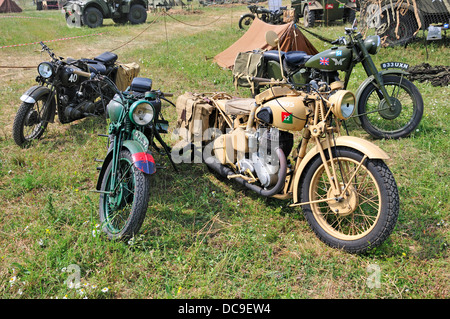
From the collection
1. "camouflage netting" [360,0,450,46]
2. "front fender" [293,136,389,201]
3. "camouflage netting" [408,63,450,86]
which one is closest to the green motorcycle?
"front fender" [293,136,389,201]

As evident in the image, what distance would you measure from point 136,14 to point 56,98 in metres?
13.8

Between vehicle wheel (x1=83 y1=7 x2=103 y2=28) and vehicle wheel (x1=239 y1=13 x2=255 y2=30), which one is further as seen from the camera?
vehicle wheel (x1=83 y1=7 x2=103 y2=28)

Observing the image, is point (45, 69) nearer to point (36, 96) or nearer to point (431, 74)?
point (36, 96)

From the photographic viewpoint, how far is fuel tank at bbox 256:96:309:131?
3041 millimetres

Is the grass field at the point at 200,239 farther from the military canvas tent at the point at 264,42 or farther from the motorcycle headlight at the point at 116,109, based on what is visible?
the military canvas tent at the point at 264,42

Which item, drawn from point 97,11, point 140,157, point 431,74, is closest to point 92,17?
point 97,11

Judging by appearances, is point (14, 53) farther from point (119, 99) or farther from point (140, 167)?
point (140, 167)

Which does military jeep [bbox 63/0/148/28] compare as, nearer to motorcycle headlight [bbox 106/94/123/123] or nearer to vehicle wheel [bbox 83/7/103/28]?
vehicle wheel [bbox 83/7/103/28]

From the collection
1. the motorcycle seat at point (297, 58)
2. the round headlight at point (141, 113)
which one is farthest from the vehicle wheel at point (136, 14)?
the round headlight at point (141, 113)

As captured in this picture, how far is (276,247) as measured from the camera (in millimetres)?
3104

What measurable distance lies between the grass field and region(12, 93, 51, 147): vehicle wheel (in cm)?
14

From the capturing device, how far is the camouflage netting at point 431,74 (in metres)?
6.59

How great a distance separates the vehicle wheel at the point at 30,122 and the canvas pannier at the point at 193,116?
2049 mm
